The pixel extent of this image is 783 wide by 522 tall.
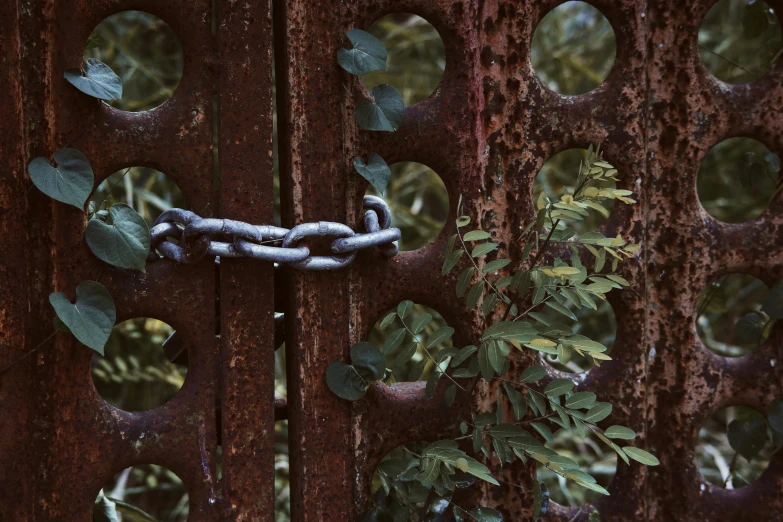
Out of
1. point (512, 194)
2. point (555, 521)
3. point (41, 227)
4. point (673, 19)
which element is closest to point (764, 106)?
point (673, 19)

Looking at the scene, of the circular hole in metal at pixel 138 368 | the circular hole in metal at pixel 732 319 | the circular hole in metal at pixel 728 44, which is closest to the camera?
the circular hole in metal at pixel 138 368

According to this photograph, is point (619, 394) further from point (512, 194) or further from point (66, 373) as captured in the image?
point (66, 373)

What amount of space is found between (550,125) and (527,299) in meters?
0.25

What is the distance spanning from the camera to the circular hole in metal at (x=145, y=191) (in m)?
1.84

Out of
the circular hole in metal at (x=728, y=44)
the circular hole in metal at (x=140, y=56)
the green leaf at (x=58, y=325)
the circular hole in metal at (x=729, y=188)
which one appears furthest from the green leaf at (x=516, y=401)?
the circular hole in metal at (x=729, y=188)

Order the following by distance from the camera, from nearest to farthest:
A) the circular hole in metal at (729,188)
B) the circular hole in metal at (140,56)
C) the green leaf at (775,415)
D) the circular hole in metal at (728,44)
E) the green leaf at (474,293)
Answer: the green leaf at (474,293) < the green leaf at (775,415) < the circular hole in metal at (140,56) < the circular hole in metal at (728,44) < the circular hole in metal at (729,188)

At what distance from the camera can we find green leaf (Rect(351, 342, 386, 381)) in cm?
90

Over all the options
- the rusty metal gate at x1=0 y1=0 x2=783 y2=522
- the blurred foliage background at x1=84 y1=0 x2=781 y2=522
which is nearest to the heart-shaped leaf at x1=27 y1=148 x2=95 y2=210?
the rusty metal gate at x1=0 y1=0 x2=783 y2=522

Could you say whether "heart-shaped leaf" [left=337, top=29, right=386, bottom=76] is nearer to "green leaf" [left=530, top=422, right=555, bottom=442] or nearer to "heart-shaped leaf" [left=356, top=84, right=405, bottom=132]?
"heart-shaped leaf" [left=356, top=84, right=405, bottom=132]

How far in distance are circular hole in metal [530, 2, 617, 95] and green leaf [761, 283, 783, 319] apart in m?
1.35

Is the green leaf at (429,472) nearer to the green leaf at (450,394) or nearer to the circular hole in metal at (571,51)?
the green leaf at (450,394)

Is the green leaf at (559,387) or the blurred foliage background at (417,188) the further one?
the blurred foliage background at (417,188)

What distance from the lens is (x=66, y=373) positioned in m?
0.83

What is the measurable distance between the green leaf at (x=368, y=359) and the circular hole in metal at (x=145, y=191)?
3.54 ft
